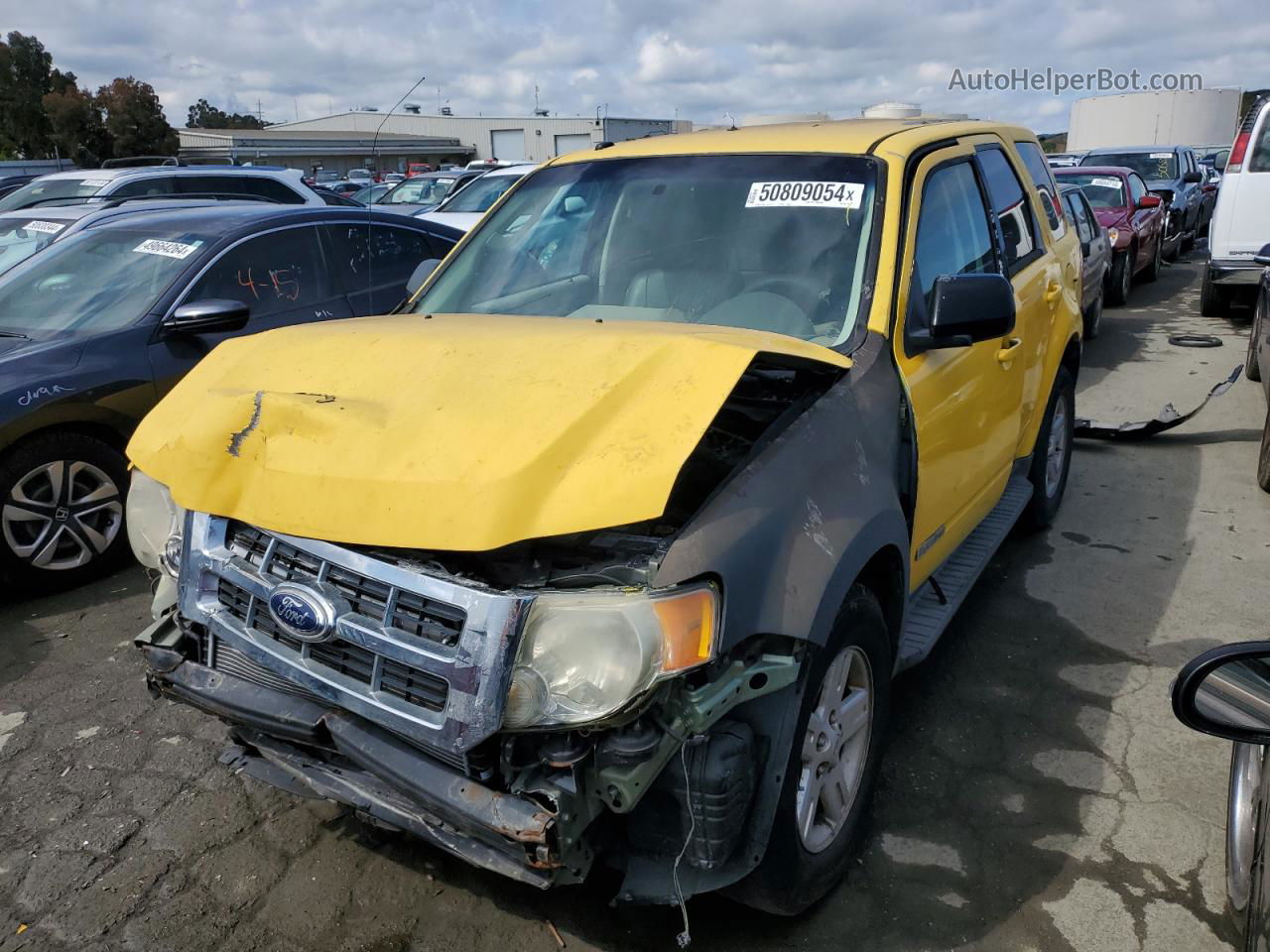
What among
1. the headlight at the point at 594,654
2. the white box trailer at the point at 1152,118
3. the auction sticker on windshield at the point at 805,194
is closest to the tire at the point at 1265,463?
the auction sticker on windshield at the point at 805,194

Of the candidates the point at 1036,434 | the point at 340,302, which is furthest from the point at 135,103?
the point at 1036,434

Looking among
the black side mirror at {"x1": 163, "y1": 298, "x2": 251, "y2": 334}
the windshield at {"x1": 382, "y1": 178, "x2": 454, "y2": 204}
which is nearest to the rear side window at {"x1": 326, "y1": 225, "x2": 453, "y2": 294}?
the black side mirror at {"x1": 163, "y1": 298, "x2": 251, "y2": 334}

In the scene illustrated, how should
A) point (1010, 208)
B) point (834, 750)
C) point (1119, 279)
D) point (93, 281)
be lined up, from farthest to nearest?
point (1119, 279), point (93, 281), point (1010, 208), point (834, 750)

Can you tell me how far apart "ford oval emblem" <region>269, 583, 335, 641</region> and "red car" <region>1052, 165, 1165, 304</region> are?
12.0m

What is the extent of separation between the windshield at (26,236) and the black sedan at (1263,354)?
27.7 feet

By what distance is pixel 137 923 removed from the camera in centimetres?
266

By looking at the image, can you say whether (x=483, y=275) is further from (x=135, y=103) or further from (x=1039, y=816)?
(x=135, y=103)

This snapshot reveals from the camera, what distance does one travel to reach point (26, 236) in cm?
783

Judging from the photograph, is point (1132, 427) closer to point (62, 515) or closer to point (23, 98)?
point (62, 515)

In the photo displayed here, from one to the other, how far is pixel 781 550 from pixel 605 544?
0.39m

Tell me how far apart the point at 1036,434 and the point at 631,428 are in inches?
→ 122

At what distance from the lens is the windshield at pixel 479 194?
39.2 ft

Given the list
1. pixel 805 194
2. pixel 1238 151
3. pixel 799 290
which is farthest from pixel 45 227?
pixel 1238 151

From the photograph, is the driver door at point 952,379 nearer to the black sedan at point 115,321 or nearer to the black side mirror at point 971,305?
the black side mirror at point 971,305
